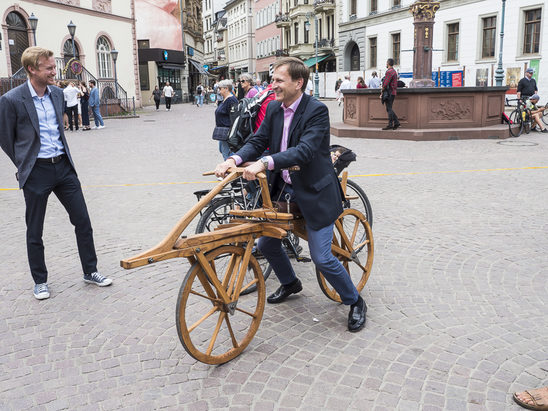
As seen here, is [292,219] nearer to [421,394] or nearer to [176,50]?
[421,394]

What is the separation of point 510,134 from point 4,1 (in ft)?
74.2

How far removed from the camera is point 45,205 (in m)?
4.48

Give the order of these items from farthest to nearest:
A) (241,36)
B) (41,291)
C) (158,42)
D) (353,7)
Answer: (241,36)
(158,42)
(353,7)
(41,291)

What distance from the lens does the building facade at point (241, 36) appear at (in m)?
82.9

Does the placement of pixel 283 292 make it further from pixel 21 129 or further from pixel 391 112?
pixel 391 112

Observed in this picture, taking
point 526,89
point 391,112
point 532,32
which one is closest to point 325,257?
point 391,112

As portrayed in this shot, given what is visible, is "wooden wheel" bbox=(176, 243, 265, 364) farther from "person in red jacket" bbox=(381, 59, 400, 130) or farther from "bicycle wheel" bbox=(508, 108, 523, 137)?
"bicycle wheel" bbox=(508, 108, 523, 137)

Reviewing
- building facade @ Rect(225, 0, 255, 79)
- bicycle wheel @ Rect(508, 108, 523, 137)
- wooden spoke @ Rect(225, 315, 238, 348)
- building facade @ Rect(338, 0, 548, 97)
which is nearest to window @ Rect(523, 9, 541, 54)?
building facade @ Rect(338, 0, 548, 97)

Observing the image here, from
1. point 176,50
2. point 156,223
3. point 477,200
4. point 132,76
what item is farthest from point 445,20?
point 156,223

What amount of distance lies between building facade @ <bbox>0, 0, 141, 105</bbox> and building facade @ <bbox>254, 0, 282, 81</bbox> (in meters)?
34.7

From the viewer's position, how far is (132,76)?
35562 millimetres

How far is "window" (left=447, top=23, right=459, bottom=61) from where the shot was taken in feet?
110

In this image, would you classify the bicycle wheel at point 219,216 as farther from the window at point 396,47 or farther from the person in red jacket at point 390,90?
the window at point 396,47

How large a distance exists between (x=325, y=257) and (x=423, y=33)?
14901 mm
